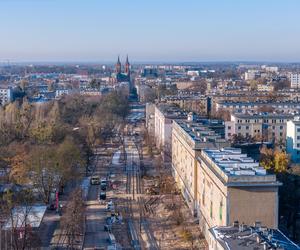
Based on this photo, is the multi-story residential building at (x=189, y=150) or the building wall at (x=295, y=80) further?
the building wall at (x=295, y=80)

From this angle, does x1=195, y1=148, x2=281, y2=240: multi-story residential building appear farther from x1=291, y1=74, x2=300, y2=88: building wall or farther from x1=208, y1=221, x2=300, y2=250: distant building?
x1=291, y1=74, x2=300, y2=88: building wall

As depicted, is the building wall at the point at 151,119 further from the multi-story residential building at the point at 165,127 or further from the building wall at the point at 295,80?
the building wall at the point at 295,80

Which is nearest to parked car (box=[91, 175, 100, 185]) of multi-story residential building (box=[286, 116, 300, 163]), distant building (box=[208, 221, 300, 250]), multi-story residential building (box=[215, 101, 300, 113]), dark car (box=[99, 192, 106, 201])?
dark car (box=[99, 192, 106, 201])

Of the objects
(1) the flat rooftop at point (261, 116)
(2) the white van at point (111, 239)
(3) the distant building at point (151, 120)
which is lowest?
(2) the white van at point (111, 239)

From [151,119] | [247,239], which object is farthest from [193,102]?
[247,239]

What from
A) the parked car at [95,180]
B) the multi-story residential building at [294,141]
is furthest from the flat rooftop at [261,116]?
the parked car at [95,180]

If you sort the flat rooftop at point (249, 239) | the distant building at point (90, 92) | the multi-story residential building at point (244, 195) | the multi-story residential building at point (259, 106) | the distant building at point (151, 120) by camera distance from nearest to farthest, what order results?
the flat rooftop at point (249, 239)
the multi-story residential building at point (244, 195)
the distant building at point (151, 120)
the multi-story residential building at point (259, 106)
the distant building at point (90, 92)
